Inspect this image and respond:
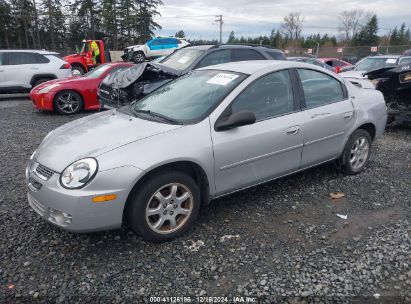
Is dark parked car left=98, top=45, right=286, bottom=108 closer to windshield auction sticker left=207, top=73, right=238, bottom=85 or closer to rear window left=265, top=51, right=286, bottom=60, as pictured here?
rear window left=265, top=51, right=286, bottom=60

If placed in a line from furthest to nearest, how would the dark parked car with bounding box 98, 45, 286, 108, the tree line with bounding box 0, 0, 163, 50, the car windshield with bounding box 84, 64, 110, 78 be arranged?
the tree line with bounding box 0, 0, 163, 50, the car windshield with bounding box 84, 64, 110, 78, the dark parked car with bounding box 98, 45, 286, 108

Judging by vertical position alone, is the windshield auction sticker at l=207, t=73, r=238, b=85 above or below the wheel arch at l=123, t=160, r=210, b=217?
above

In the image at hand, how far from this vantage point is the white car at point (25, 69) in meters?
11.5

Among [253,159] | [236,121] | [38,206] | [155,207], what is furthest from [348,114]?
[38,206]

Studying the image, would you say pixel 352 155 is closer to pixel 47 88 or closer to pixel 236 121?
pixel 236 121

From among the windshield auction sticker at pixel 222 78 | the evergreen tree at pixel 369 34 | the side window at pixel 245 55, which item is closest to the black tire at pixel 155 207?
the windshield auction sticker at pixel 222 78

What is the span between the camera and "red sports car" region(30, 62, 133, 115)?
897 centimetres

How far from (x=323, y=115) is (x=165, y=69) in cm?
410

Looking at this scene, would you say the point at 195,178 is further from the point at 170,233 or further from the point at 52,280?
the point at 52,280

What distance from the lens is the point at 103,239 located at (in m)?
3.22

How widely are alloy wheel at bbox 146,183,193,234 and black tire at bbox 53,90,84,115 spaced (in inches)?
274

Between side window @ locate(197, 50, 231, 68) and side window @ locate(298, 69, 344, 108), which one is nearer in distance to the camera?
side window @ locate(298, 69, 344, 108)

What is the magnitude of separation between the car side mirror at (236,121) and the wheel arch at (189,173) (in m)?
0.43

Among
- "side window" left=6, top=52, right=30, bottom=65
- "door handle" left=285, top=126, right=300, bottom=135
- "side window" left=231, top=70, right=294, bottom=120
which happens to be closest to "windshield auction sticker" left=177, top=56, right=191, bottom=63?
"side window" left=231, top=70, right=294, bottom=120
